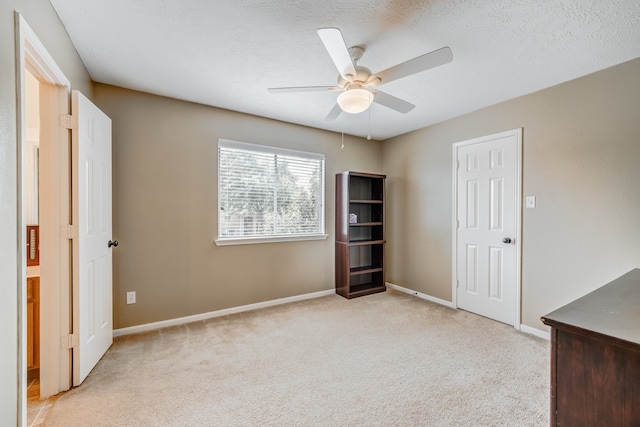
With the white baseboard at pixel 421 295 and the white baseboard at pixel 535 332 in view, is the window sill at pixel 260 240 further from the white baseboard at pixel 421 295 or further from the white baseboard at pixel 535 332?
the white baseboard at pixel 535 332

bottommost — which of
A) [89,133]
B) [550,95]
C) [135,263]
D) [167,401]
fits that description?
[167,401]

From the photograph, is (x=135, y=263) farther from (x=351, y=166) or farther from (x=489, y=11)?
(x=489, y=11)

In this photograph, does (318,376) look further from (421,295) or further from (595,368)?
(421,295)

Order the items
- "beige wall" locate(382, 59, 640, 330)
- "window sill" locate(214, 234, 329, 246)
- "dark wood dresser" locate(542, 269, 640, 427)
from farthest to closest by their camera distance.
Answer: "window sill" locate(214, 234, 329, 246)
"beige wall" locate(382, 59, 640, 330)
"dark wood dresser" locate(542, 269, 640, 427)

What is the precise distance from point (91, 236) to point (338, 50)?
2163 mm

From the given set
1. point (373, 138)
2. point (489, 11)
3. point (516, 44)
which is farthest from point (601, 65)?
point (373, 138)

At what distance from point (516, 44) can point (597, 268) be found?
197cm

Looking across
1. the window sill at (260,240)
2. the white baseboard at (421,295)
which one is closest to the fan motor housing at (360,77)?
the window sill at (260,240)

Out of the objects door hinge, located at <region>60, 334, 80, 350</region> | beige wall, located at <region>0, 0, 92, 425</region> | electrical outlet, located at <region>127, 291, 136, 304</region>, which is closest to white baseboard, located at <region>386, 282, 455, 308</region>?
electrical outlet, located at <region>127, 291, 136, 304</region>

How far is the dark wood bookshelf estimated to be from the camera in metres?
3.95

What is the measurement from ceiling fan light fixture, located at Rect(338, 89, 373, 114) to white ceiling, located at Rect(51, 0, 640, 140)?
40cm

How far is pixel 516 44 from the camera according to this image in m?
1.97

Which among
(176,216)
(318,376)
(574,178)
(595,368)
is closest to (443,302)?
(574,178)

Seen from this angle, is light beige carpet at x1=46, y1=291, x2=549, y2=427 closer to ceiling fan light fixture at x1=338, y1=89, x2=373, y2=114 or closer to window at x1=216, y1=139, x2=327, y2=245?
window at x1=216, y1=139, x2=327, y2=245
